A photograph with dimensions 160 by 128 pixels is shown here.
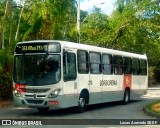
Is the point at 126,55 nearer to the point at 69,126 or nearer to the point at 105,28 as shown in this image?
the point at 69,126

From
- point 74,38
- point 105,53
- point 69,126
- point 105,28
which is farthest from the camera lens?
point 105,28

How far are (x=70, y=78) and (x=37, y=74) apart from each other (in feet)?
4.47

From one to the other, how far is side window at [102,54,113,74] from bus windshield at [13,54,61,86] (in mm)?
4506

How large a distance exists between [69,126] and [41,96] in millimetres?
3371

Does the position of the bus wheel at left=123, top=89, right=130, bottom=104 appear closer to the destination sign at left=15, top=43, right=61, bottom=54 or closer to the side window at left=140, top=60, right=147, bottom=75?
the side window at left=140, top=60, right=147, bottom=75

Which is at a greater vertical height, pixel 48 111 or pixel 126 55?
pixel 126 55

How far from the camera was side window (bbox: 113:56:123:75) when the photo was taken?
22.5m

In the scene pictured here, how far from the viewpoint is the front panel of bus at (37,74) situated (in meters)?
16.6

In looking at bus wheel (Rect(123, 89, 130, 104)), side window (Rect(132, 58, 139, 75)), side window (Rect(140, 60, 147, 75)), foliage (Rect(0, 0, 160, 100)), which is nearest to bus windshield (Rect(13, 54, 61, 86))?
foliage (Rect(0, 0, 160, 100))

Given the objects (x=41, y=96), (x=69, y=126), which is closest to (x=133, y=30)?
(x=41, y=96)

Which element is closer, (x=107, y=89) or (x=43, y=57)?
(x=43, y=57)

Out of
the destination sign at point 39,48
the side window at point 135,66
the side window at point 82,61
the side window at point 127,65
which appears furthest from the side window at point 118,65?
the destination sign at point 39,48

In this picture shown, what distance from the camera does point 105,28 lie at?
46.2 metres

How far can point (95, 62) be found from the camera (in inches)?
785
